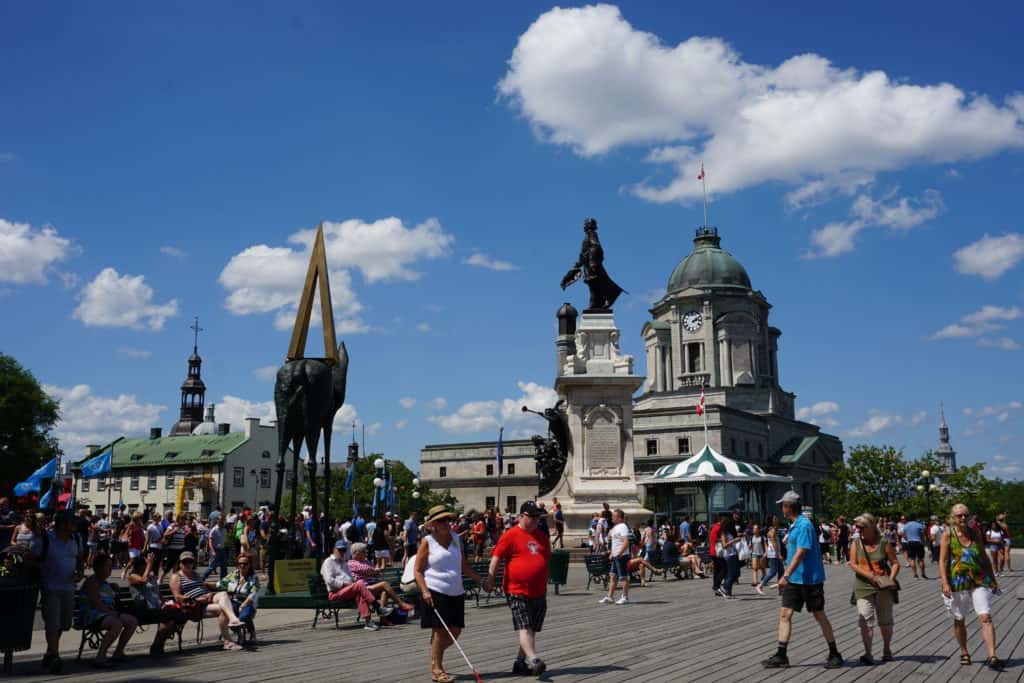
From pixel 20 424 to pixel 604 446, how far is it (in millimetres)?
45004

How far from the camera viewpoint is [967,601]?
9789 mm

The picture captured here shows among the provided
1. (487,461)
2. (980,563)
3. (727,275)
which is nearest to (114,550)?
(980,563)

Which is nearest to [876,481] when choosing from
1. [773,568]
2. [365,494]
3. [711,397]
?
[711,397]

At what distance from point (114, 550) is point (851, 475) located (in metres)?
62.9

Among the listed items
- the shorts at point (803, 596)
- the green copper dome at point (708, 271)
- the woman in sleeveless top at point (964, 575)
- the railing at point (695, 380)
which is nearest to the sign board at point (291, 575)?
the shorts at point (803, 596)

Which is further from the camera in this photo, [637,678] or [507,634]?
[507,634]

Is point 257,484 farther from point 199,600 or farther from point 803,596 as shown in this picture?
point 803,596

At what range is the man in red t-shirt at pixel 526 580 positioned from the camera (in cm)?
921

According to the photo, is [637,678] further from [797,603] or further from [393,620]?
[393,620]

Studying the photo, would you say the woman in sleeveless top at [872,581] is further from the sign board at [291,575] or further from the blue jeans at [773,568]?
the sign board at [291,575]

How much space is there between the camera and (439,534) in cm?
893

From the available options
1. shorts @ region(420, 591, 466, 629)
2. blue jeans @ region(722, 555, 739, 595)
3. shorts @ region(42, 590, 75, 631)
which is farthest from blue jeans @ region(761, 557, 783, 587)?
shorts @ region(42, 590, 75, 631)

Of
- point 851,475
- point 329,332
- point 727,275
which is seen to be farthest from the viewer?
point 727,275

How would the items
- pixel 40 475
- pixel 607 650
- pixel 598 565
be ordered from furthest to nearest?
pixel 40 475 < pixel 598 565 < pixel 607 650
